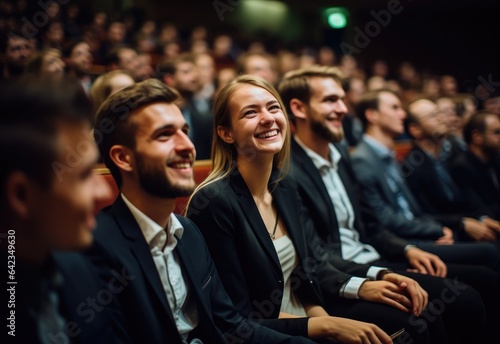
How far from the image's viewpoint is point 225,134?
149 cm

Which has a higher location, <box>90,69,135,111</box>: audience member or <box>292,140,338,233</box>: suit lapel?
<box>90,69,135,111</box>: audience member

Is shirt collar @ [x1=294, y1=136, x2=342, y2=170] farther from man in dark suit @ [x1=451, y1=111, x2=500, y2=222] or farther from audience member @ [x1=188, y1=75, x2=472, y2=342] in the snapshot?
man in dark suit @ [x1=451, y1=111, x2=500, y2=222]

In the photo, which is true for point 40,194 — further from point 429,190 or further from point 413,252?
point 429,190

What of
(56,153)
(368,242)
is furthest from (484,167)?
(56,153)

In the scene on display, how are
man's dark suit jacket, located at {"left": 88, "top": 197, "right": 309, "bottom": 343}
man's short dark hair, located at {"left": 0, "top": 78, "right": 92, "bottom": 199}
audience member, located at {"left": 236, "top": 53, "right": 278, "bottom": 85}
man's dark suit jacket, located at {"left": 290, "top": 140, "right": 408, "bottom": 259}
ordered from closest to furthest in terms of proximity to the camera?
man's short dark hair, located at {"left": 0, "top": 78, "right": 92, "bottom": 199} < man's dark suit jacket, located at {"left": 88, "top": 197, "right": 309, "bottom": 343} < man's dark suit jacket, located at {"left": 290, "top": 140, "right": 408, "bottom": 259} < audience member, located at {"left": 236, "top": 53, "right": 278, "bottom": 85}

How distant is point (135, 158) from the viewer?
1.07 metres

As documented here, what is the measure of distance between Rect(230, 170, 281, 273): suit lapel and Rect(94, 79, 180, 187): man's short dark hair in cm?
39

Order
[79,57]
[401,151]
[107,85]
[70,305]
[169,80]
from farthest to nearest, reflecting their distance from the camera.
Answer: [169,80], [79,57], [401,151], [107,85], [70,305]

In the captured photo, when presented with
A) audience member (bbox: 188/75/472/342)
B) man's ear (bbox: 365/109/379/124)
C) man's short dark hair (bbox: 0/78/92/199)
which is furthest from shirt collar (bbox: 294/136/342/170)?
man's short dark hair (bbox: 0/78/92/199)

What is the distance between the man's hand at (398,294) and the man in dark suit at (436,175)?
96cm

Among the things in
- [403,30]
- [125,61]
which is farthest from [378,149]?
[403,30]

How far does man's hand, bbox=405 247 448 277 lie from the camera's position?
5.86 feet

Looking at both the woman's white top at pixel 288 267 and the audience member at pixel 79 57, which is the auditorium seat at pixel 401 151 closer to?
the woman's white top at pixel 288 267

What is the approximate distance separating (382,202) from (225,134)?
0.94m
